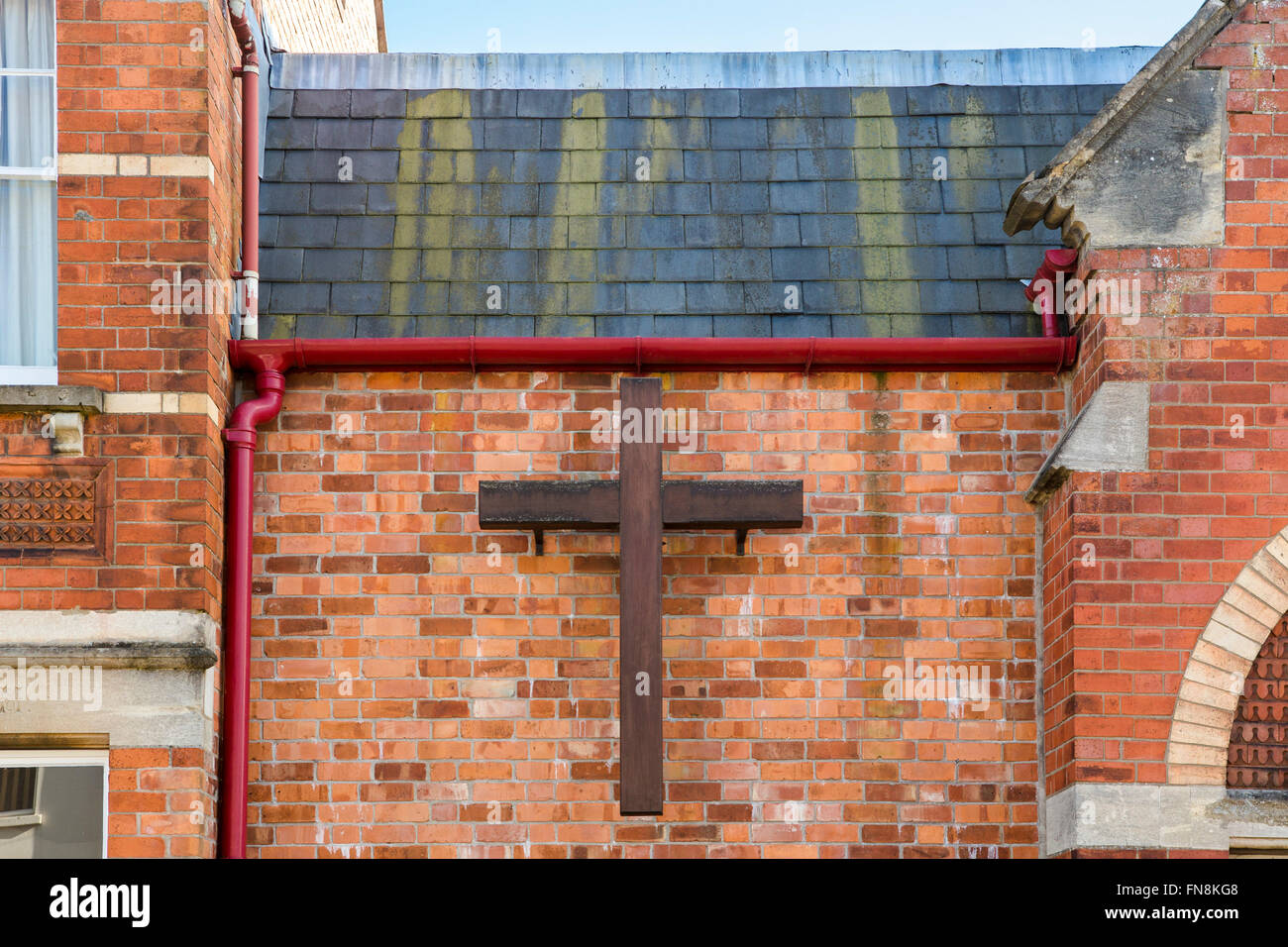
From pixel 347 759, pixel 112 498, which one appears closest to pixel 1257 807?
pixel 347 759

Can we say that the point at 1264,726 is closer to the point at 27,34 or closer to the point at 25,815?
the point at 25,815

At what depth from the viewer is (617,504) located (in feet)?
23.0

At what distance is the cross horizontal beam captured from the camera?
6.94m

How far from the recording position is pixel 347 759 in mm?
7129

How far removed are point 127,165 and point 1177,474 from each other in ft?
16.0

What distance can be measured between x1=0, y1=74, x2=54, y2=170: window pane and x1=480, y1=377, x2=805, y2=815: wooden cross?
2566 mm

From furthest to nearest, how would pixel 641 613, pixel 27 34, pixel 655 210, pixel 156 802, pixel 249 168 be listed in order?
pixel 655 210 → pixel 249 168 → pixel 27 34 → pixel 641 613 → pixel 156 802

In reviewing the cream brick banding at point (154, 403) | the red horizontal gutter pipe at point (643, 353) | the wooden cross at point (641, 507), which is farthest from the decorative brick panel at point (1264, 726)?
the cream brick banding at point (154, 403)

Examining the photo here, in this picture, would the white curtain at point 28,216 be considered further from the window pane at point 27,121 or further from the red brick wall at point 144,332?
the red brick wall at point 144,332

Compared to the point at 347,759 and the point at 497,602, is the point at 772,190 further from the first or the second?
the point at 347,759

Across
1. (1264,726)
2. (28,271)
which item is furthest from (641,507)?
(28,271)

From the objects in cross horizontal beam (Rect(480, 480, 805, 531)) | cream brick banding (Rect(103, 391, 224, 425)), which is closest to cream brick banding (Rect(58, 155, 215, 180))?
cream brick banding (Rect(103, 391, 224, 425))

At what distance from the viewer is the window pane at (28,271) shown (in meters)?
7.10

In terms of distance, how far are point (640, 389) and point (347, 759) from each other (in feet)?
7.05
